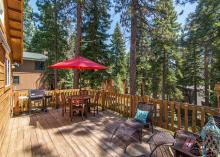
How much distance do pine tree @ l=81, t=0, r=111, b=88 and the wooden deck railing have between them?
4495 millimetres

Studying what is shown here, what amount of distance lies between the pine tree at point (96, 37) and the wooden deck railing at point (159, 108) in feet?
14.7

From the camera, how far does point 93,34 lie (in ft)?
47.5

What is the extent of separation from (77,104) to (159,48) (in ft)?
44.0

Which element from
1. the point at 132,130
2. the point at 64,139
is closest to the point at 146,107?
the point at 132,130

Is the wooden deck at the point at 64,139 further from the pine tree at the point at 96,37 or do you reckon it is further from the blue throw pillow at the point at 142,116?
the pine tree at the point at 96,37

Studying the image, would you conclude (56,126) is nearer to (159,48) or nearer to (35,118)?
(35,118)

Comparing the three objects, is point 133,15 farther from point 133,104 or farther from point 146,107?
point 146,107

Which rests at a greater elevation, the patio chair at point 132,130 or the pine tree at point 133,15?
the pine tree at point 133,15

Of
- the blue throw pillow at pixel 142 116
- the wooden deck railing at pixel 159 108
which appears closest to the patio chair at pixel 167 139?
the wooden deck railing at pixel 159 108

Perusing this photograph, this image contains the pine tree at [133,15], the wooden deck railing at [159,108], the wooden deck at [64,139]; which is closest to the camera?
the wooden deck at [64,139]

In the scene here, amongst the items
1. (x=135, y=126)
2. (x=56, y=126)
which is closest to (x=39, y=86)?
(x=56, y=126)

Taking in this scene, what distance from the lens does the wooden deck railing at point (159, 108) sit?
4.58 meters

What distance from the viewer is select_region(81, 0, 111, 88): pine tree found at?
14302 millimetres

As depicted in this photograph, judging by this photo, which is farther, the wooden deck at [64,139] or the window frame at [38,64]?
the window frame at [38,64]
